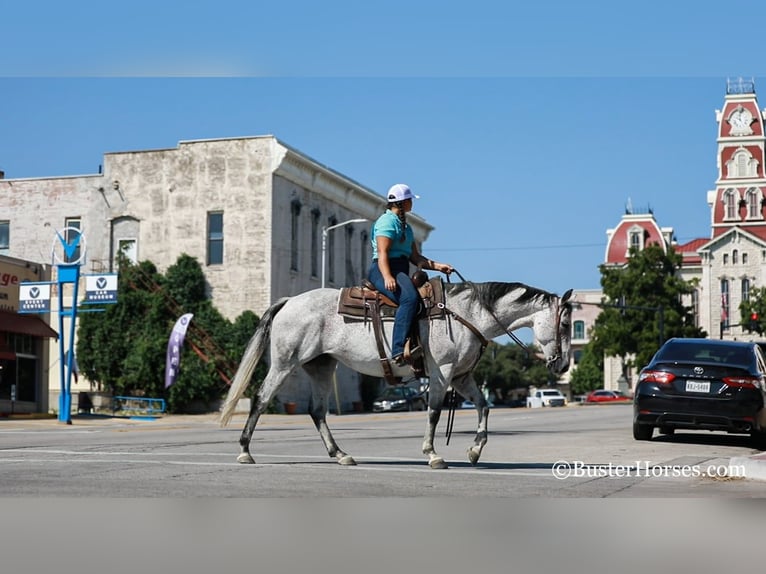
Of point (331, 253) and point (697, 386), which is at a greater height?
point (331, 253)

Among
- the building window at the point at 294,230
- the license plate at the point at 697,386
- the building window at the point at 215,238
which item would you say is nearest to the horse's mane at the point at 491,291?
the license plate at the point at 697,386

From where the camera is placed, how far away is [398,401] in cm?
6175

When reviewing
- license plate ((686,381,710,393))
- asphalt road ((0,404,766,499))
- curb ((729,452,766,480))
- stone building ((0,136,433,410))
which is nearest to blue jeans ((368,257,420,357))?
asphalt road ((0,404,766,499))

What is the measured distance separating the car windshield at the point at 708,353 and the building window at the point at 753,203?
4204 inches

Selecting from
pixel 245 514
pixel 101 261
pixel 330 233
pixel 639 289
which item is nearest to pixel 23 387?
pixel 101 261

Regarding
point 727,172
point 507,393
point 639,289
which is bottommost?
point 507,393

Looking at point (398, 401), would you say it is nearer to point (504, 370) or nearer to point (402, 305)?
point (402, 305)

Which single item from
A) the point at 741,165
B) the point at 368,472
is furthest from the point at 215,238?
the point at 741,165

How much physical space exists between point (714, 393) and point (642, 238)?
377 ft

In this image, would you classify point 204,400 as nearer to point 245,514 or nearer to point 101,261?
point 101,261

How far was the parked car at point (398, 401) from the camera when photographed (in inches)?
2419

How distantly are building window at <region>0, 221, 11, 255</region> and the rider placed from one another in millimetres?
51164

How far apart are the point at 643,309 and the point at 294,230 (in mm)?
36982

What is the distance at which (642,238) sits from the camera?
424 ft
